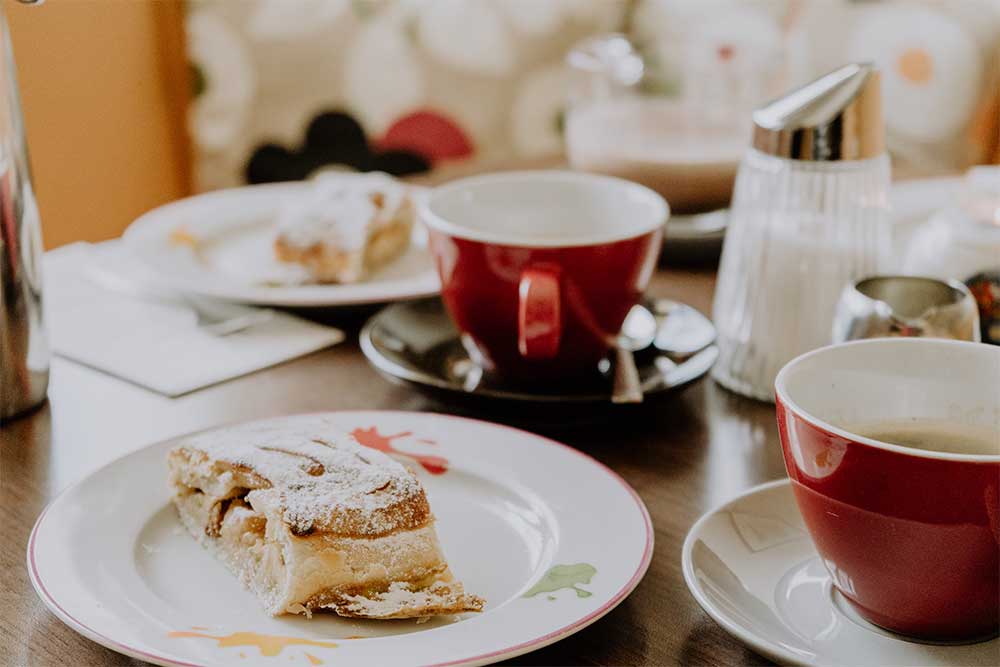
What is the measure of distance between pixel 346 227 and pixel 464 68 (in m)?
1.25

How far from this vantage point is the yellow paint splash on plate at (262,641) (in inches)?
19.5

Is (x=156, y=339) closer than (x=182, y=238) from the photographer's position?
Yes

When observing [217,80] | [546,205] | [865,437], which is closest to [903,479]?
[865,437]

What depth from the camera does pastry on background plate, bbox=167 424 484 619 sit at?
544 millimetres

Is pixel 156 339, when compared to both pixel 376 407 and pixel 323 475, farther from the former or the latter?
pixel 323 475

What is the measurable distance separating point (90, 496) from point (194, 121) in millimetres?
1669

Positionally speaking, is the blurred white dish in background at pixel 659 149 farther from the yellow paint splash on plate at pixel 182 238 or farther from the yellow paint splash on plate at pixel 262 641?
the yellow paint splash on plate at pixel 262 641

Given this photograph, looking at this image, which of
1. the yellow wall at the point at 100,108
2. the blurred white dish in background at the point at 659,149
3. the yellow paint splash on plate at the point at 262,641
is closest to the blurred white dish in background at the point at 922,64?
the blurred white dish in background at the point at 659,149

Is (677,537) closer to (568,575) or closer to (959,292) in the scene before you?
(568,575)

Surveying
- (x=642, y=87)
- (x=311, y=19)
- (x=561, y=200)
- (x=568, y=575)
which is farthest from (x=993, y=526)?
(x=311, y=19)

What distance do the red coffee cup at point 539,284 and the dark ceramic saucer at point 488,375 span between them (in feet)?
0.06

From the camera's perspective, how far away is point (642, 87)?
1.36 meters

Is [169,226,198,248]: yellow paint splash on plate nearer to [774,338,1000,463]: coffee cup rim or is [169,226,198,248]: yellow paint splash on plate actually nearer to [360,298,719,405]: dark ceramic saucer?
[360,298,719,405]: dark ceramic saucer

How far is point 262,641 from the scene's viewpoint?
0.50 meters
